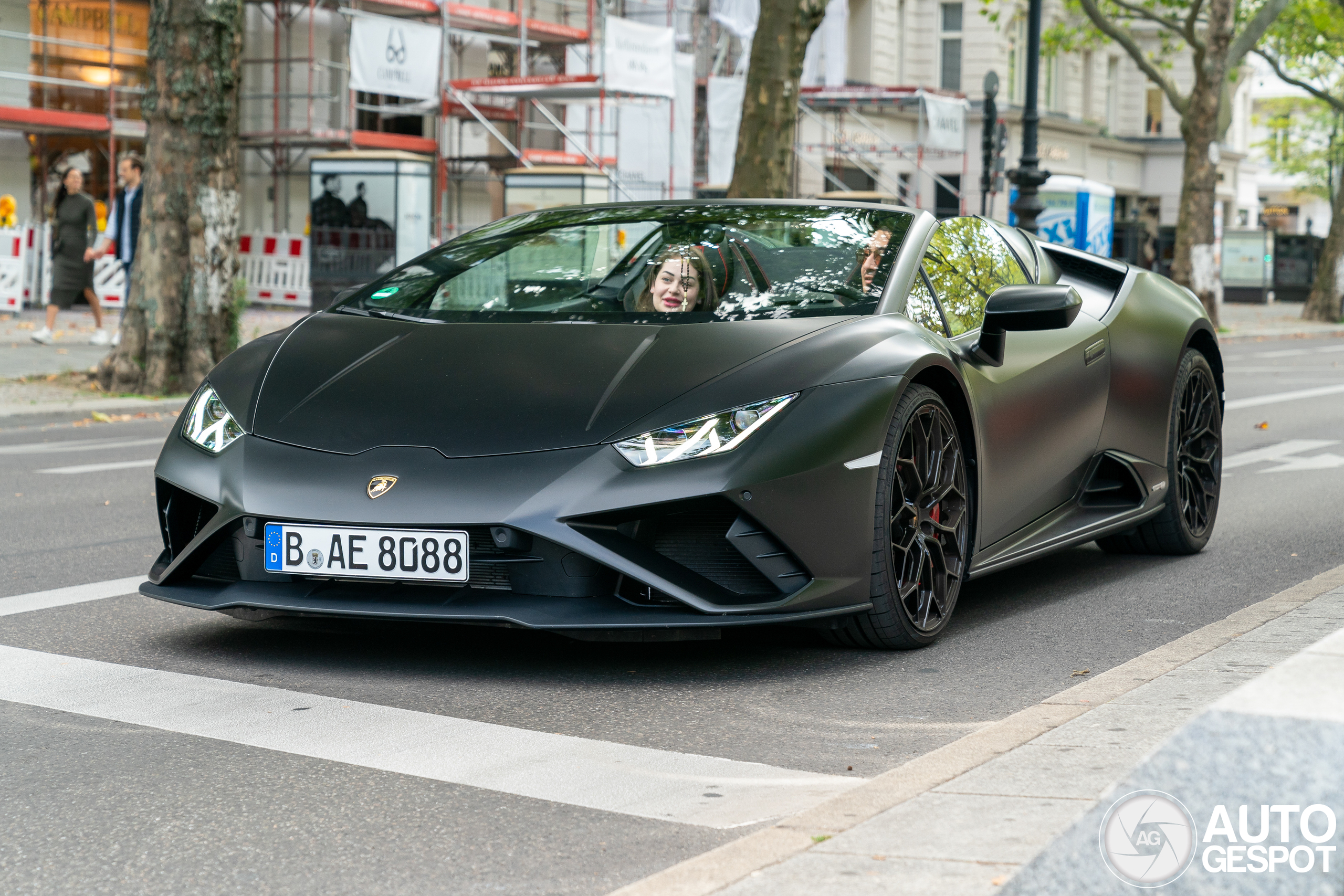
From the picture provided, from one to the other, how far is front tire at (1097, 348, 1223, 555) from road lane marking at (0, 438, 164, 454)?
254 inches

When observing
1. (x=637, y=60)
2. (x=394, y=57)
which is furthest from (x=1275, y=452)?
(x=394, y=57)

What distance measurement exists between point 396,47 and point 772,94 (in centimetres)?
1205

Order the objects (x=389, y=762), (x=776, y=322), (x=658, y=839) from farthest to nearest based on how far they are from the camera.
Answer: (x=776, y=322) → (x=389, y=762) → (x=658, y=839)

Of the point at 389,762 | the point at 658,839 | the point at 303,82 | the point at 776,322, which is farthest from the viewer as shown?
the point at 303,82

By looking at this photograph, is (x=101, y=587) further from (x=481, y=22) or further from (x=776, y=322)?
(x=481, y=22)

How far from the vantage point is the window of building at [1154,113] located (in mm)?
56469

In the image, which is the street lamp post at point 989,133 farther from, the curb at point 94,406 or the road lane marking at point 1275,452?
the curb at point 94,406

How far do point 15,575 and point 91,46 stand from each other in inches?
864

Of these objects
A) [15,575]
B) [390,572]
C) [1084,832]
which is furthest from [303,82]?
[1084,832]

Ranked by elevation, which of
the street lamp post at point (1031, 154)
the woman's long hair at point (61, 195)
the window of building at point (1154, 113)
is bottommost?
the woman's long hair at point (61, 195)

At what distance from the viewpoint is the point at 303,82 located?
2884 cm

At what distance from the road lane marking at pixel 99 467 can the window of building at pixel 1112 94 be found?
49708mm

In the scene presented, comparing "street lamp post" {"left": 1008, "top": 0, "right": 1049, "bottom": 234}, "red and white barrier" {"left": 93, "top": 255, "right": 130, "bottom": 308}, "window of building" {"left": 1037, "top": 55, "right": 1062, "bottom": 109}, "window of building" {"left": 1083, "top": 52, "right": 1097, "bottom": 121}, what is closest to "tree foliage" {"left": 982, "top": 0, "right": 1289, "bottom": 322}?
"street lamp post" {"left": 1008, "top": 0, "right": 1049, "bottom": 234}

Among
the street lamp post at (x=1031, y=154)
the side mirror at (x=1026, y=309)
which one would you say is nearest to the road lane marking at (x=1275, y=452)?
the side mirror at (x=1026, y=309)
